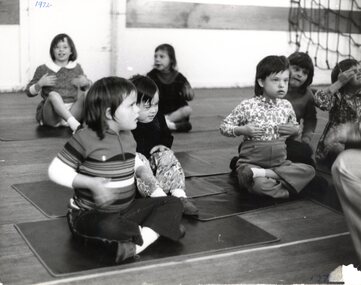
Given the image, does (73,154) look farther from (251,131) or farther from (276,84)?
(276,84)

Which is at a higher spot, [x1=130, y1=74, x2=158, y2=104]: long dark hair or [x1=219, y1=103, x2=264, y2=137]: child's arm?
[x1=130, y1=74, x2=158, y2=104]: long dark hair

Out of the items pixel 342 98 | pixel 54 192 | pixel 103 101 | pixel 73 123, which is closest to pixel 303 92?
pixel 342 98

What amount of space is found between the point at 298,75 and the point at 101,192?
1683mm

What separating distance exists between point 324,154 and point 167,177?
1.12 m

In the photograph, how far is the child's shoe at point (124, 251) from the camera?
6.64 ft

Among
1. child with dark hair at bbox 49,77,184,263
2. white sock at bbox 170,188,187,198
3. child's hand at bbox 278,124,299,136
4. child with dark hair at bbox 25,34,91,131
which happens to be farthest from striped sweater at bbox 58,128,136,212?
child with dark hair at bbox 25,34,91,131

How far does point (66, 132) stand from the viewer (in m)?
3.89

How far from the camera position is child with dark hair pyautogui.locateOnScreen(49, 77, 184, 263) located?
2.05m

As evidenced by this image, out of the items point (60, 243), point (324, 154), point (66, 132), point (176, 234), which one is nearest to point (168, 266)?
point (176, 234)

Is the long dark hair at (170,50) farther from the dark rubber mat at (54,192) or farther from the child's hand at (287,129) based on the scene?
the child's hand at (287,129)

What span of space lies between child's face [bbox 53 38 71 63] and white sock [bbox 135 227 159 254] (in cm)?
215

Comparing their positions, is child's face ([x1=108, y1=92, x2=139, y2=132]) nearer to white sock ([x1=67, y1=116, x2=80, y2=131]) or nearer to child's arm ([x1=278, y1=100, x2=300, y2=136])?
child's arm ([x1=278, y1=100, x2=300, y2=136])

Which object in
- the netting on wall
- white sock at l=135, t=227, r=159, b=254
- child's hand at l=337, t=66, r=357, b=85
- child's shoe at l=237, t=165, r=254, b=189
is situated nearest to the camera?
white sock at l=135, t=227, r=159, b=254

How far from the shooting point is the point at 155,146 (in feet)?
8.95
